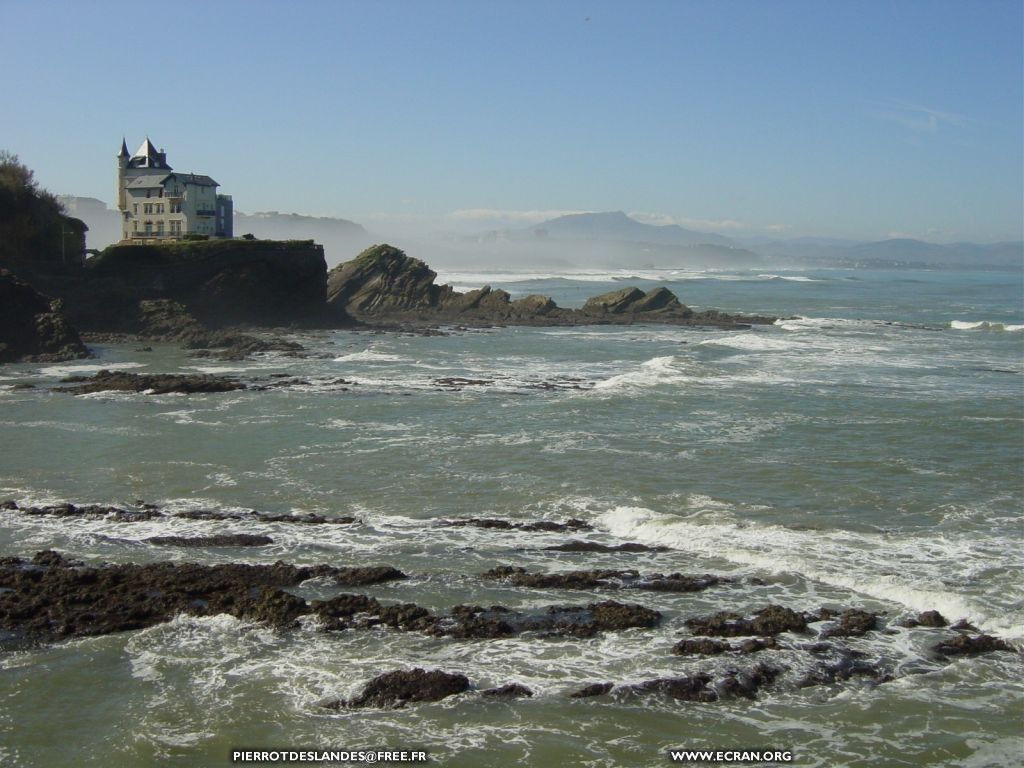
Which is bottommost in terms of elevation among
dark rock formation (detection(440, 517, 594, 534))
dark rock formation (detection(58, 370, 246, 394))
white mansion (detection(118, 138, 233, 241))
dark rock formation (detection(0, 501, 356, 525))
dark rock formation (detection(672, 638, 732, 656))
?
dark rock formation (detection(672, 638, 732, 656))

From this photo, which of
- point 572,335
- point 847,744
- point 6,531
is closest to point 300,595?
point 6,531

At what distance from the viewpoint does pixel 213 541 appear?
46.9ft

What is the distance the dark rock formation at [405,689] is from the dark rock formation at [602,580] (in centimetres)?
283

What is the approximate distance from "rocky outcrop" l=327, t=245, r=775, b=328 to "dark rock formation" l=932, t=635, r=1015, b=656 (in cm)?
4025

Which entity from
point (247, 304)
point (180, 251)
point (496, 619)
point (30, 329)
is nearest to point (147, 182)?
point (180, 251)

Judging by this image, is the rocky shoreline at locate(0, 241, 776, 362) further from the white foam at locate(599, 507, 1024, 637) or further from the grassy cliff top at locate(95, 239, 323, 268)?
the white foam at locate(599, 507, 1024, 637)

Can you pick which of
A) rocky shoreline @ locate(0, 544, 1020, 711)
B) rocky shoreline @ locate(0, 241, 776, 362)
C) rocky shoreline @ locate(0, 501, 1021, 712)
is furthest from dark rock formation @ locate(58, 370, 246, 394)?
rocky shoreline @ locate(0, 544, 1020, 711)

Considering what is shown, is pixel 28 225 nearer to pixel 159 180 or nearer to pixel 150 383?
pixel 159 180

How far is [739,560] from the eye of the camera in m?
13.7

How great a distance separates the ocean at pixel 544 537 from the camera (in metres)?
9.20

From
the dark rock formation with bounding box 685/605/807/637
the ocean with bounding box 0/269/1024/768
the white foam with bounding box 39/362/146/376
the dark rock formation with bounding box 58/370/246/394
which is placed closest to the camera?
the ocean with bounding box 0/269/1024/768

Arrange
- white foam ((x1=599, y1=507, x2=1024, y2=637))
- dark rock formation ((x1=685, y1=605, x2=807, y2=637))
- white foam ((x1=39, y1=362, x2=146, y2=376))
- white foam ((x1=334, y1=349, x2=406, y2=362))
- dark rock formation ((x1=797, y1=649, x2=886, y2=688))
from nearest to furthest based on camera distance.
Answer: dark rock formation ((x1=797, y1=649, x2=886, y2=688)) < dark rock formation ((x1=685, y1=605, x2=807, y2=637)) < white foam ((x1=599, y1=507, x2=1024, y2=637)) < white foam ((x1=39, y1=362, x2=146, y2=376)) < white foam ((x1=334, y1=349, x2=406, y2=362))

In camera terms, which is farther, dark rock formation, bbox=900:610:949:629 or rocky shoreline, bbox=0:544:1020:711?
dark rock formation, bbox=900:610:949:629

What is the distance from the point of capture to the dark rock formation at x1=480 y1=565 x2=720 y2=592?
1259 centimetres
